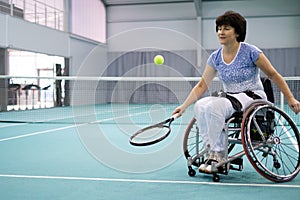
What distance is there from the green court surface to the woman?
29 centimetres

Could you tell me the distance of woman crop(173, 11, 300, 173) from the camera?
2.81 meters

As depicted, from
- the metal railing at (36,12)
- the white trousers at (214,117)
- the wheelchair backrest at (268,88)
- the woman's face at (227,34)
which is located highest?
the metal railing at (36,12)

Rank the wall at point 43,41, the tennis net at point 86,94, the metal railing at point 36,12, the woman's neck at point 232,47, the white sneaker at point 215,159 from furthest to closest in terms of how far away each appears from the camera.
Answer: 1. the tennis net at point 86,94
2. the metal railing at point 36,12
3. the wall at point 43,41
4. the woman's neck at point 232,47
5. the white sneaker at point 215,159

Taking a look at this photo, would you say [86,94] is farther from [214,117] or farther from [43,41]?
[214,117]

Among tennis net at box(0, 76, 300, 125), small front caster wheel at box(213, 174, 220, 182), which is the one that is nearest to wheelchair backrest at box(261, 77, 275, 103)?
small front caster wheel at box(213, 174, 220, 182)

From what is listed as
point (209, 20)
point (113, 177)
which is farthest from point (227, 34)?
point (209, 20)

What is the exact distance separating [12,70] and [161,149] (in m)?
17.1

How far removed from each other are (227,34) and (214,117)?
62 centimetres

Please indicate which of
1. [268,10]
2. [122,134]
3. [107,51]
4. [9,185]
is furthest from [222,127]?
[107,51]

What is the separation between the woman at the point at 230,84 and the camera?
9.23 ft

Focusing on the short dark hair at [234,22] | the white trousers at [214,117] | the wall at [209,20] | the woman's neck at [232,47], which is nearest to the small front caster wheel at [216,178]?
the white trousers at [214,117]

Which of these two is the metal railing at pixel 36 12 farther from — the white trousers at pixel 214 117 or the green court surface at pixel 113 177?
the white trousers at pixel 214 117

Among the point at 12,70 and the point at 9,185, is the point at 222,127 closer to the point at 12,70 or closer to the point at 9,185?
the point at 9,185

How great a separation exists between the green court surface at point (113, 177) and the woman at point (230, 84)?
0.29m
